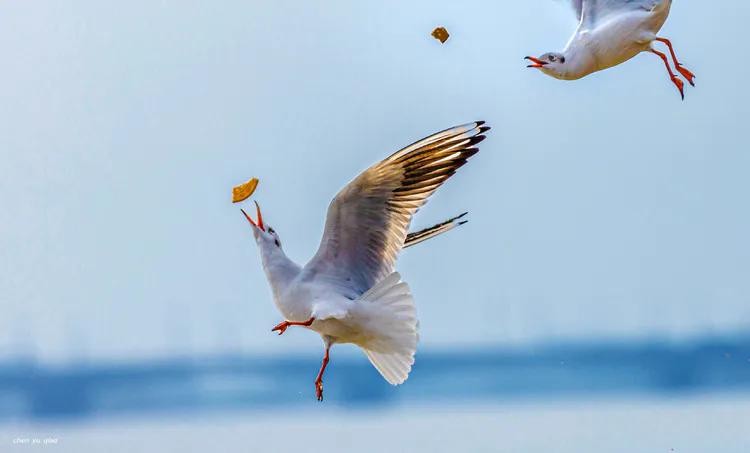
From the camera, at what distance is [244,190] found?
289 cm

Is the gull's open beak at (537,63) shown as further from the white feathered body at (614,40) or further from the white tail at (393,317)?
the white tail at (393,317)

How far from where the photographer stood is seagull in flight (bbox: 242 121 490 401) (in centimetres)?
263

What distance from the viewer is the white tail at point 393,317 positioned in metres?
2.61

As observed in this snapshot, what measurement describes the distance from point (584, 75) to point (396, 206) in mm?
613

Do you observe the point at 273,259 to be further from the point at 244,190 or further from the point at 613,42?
the point at 613,42

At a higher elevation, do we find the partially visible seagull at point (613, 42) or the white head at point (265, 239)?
the partially visible seagull at point (613, 42)

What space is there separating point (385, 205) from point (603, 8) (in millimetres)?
788

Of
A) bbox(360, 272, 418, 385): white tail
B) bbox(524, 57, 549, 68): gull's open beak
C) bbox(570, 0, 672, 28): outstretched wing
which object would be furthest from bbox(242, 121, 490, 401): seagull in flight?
bbox(570, 0, 672, 28): outstretched wing

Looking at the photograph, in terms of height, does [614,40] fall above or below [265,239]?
above

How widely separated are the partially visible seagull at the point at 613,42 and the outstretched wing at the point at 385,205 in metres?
0.37

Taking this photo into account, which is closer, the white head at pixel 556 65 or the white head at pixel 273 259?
the white head at pixel 273 259

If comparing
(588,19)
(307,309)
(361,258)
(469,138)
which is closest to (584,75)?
(588,19)

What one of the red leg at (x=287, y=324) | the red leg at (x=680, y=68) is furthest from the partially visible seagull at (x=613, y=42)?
the red leg at (x=287, y=324)

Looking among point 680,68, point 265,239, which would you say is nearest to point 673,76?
point 680,68
